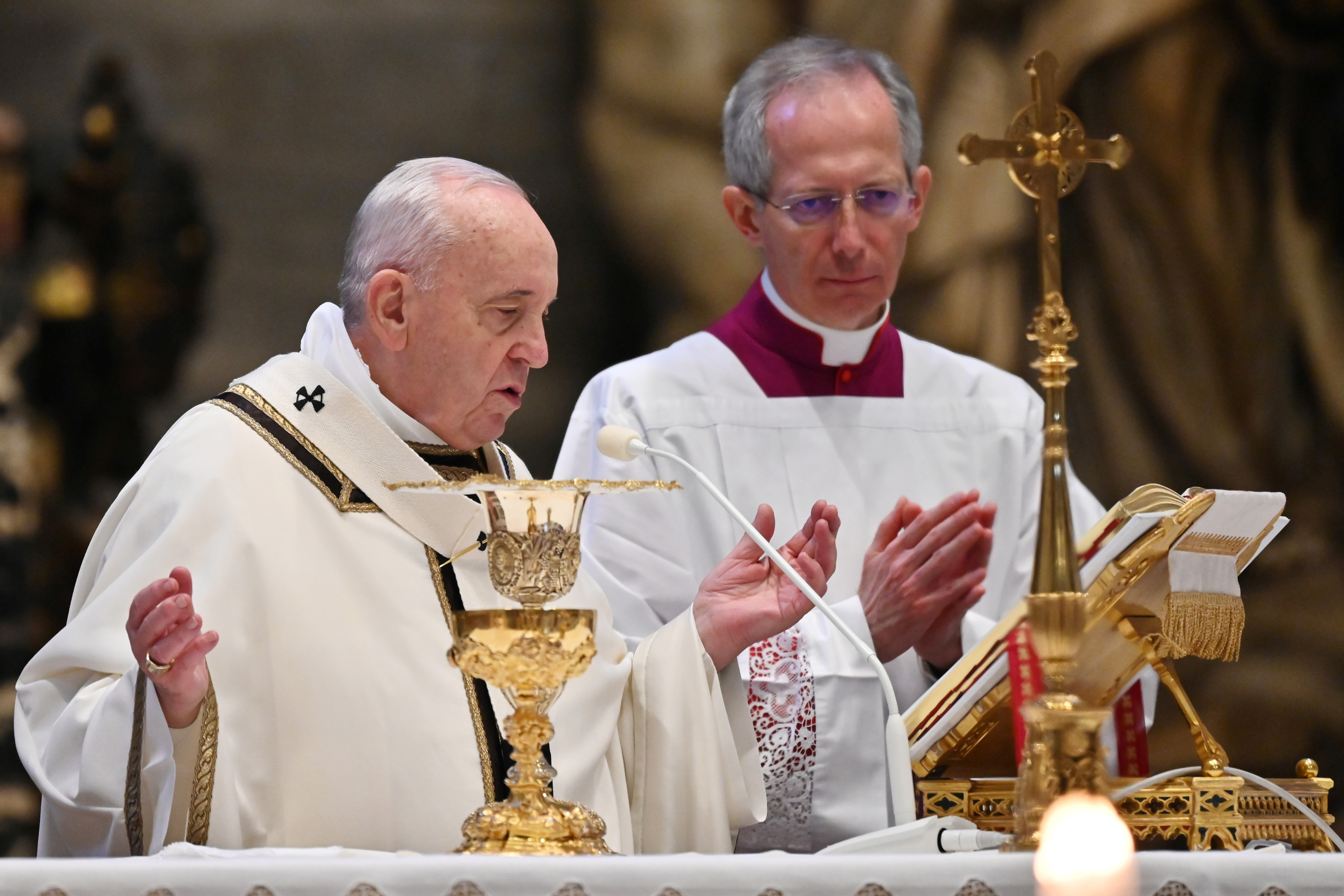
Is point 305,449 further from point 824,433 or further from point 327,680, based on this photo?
point 824,433

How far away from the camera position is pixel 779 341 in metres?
4.47

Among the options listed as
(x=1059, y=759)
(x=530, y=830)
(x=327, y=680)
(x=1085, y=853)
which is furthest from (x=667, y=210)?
(x=1085, y=853)

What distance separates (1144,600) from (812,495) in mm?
1516

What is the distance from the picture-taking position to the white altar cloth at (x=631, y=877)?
197 centimetres

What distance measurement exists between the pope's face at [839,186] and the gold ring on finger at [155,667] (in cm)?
219

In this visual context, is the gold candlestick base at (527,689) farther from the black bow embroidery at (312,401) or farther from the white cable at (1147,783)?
the black bow embroidery at (312,401)

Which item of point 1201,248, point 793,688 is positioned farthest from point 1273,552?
point 793,688

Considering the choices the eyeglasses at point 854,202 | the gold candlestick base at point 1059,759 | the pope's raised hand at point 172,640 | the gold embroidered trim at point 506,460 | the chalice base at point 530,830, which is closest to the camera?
the gold candlestick base at point 1059,759

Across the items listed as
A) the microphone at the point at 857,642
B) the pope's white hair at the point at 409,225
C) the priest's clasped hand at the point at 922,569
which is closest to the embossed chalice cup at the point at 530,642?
the microphone at the point at 857,642

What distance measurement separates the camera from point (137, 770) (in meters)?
2.62

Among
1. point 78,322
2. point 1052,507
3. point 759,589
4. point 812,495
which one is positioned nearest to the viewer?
point 1052,507

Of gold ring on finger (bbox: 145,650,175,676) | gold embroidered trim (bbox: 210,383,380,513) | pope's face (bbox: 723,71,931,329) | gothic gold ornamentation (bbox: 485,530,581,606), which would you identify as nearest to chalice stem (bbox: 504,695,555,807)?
gothic gold ornamentation (bbox: 485,530,581,606)

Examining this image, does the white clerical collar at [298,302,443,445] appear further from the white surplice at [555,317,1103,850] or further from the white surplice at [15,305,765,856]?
the white surplice at [555,317,1103,850]

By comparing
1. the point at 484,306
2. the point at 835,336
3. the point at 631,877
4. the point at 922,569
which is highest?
the point at 835,336
